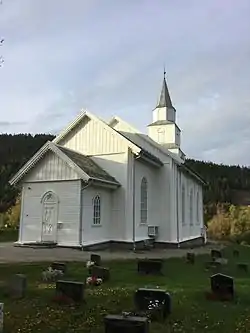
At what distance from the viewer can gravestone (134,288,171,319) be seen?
821 centimetres

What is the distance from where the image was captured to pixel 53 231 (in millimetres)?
23188

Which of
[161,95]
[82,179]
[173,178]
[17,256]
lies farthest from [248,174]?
[17,256]

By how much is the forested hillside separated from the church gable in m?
27.5

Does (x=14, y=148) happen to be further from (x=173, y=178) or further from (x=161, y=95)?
(x=173, y=178)

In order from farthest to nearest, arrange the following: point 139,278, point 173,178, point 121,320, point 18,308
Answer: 1. point 173,178
2. point 139,278
3. point 18,308
4. point 121,320

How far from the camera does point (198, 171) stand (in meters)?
63.7

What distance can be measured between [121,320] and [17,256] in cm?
1285

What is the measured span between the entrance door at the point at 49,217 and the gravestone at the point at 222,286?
46.6ft

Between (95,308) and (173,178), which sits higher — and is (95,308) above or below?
below

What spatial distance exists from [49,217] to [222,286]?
586 inches

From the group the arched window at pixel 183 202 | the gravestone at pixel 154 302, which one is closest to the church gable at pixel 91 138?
the arched window at pixel 183 202

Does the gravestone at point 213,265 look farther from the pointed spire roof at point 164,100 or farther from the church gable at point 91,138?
the pointed spire roof at point 164,100

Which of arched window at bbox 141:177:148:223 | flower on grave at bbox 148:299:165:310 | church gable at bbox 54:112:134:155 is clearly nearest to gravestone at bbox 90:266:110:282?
flower on grave at bbox 148:299:165:310

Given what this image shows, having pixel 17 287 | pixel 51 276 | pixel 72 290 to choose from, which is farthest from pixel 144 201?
pixel 72 290
